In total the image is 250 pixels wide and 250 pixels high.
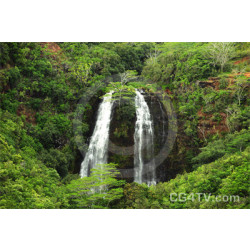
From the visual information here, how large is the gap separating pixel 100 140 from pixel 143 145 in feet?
6.03

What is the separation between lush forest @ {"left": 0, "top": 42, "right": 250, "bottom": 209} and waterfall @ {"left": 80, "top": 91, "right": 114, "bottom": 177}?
0.80 ft

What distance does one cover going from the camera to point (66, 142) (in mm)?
9633

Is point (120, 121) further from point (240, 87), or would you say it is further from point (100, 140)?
point (240, 87)

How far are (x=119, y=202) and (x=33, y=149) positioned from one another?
3947 mm

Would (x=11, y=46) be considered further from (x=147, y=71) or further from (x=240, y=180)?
(x=240, y=180)

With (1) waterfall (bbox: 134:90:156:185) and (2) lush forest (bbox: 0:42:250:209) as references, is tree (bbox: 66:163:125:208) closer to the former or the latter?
(2) lush forest (bbox: 0:42:250:209)

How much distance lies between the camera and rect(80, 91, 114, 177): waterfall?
387 inches

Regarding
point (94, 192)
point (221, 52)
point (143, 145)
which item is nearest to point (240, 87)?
point (221, 52)

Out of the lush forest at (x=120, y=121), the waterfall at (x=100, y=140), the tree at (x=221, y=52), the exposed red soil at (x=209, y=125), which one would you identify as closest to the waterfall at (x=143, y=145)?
the lush forest at (x=120, y=121)

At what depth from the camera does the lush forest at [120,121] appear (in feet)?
21.7

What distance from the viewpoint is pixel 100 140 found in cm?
1034

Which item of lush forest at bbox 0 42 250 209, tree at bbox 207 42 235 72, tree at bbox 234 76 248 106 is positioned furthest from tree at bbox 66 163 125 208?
tree at bbox 207 42 235 72

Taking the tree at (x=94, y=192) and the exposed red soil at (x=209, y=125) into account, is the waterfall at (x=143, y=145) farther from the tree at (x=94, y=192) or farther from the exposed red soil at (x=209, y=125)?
the tree at (x=94, y=192)

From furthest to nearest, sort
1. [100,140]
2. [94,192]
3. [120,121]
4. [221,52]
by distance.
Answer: [120,121]
[100,140]
[221,52]
[94,192]
